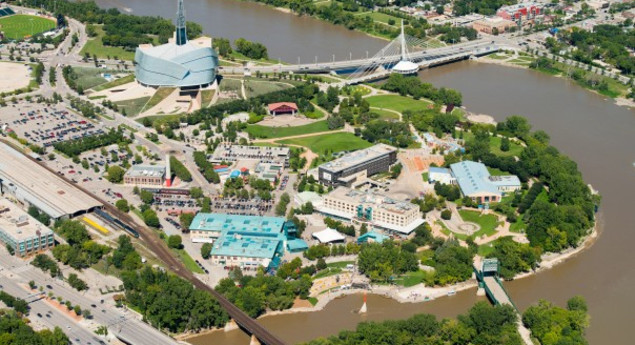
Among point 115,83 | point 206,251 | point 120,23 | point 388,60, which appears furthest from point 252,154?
point 120,23

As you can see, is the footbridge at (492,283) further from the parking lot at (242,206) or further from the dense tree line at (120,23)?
the dense tree line at (120,23)

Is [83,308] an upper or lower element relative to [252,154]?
lower

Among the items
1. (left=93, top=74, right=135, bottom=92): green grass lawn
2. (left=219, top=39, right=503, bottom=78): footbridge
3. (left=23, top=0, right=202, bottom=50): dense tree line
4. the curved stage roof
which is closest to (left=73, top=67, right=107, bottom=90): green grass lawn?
(left=93, top=74, right=135, bottom=92): green grass lawn

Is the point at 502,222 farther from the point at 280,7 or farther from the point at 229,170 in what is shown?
the point at 280,7

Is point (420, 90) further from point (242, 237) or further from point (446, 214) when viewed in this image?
point (242, 237)

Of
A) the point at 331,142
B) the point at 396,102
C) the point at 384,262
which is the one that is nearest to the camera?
the point at 384,262

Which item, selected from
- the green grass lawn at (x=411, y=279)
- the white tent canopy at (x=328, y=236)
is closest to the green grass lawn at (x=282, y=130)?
the white tent canopy at (x=328, y=236)

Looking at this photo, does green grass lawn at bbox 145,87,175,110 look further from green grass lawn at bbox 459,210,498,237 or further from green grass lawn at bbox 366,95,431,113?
green grass lawn at bbox 459,210,498,237

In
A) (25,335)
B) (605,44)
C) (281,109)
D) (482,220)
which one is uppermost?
(605,44)
